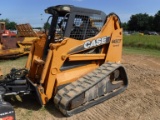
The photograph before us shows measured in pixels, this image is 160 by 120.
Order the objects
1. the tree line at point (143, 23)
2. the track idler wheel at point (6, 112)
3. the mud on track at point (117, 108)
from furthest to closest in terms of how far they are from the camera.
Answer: the tree line at point (143, 23) < the mud on track at point (117, 108) < the track idler wheel at point (6, 112)

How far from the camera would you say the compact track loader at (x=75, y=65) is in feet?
16.5

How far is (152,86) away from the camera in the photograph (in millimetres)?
6609

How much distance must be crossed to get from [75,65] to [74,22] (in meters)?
0.89

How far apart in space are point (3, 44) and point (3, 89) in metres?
7.40

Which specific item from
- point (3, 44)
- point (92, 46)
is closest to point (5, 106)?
point (92, 46)

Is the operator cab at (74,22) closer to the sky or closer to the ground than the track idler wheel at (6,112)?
closer to the sky

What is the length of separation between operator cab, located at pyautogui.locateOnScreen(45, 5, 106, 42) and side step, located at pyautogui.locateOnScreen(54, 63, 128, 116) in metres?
0.84

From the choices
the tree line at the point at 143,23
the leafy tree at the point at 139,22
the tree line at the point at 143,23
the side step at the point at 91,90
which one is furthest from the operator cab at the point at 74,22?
the leafy tree at the point at 139,22

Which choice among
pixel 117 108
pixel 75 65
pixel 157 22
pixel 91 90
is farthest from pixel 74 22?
pixel 157 22

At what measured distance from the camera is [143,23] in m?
106

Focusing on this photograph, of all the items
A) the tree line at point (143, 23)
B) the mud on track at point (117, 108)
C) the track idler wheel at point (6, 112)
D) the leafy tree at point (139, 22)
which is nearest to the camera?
the track idler wheel at point (6, 112)

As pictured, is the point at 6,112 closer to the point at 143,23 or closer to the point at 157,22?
the point at 157,22

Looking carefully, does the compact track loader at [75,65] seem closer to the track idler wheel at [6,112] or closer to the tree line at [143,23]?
the track idler wheel at [6,112]

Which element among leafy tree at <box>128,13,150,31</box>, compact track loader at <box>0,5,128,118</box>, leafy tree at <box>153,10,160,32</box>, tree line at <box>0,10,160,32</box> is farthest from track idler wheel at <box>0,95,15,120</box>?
leafy tree at <box>128,13,150,31</box>
